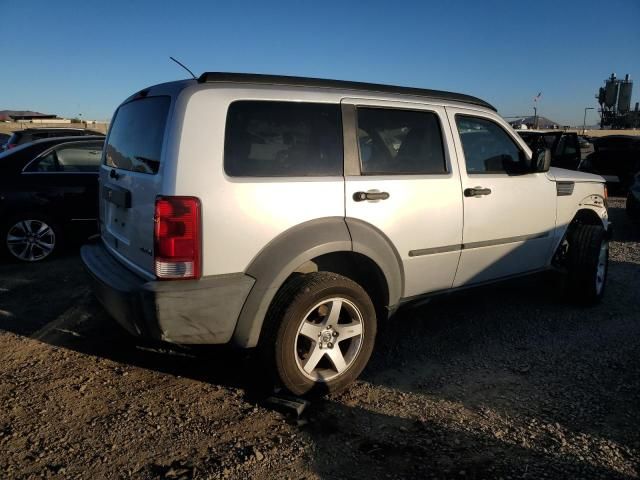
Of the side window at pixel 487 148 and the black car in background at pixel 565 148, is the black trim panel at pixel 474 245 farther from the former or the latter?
the black car in background at pixel 565 148

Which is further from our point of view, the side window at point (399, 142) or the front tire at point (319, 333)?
the side window at point (399, 142)

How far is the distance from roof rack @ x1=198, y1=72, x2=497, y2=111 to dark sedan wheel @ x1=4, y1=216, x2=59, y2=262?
4.45 metres

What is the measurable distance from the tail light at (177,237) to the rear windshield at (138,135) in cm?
28

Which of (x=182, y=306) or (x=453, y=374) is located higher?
(x=182, y=306)

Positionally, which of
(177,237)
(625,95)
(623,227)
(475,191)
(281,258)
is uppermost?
(625,95)

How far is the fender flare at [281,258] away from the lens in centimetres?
289

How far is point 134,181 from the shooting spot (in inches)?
119

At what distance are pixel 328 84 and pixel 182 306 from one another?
1.67 m

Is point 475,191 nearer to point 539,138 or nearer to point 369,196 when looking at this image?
point 369,196

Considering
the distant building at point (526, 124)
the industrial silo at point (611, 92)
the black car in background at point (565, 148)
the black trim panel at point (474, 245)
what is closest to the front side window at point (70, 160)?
the black trim panel at point (474, 245)

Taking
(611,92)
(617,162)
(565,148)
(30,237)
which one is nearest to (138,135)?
(30,237)

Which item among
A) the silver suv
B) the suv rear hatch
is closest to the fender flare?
the silver suv

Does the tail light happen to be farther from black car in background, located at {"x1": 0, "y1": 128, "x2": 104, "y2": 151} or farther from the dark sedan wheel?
black car in background, located at {"x1": 0, "y1": 128, "x2": 104, "y2": 151}

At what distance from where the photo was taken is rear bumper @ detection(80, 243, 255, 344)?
2.70m
